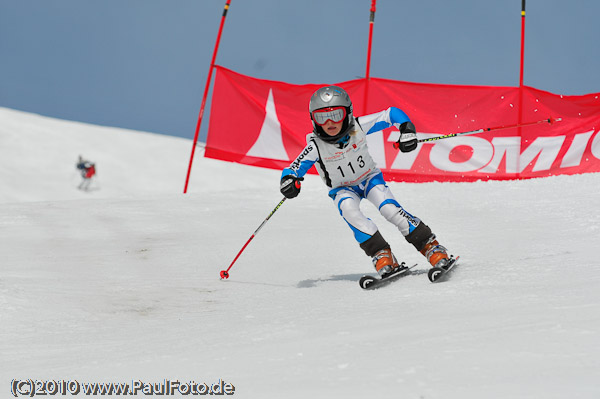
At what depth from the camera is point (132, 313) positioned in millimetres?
4113

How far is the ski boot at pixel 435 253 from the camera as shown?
4.42 metres

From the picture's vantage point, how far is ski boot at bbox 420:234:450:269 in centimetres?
442

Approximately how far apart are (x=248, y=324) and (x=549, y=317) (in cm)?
145

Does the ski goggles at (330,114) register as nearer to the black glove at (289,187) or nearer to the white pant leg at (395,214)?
the black glove at (289,187)

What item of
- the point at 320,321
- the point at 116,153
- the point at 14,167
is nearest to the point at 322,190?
the point at 320,321

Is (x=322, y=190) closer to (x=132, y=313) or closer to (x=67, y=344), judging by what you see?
(x=132, y=313)

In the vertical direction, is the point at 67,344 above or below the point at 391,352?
above

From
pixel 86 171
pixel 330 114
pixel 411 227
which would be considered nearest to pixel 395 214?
pixel 411 227

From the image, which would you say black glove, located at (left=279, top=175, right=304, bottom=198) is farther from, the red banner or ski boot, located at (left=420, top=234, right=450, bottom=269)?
the red banner

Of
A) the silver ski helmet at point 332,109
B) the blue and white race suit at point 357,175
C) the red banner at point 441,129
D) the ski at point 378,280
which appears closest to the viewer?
the ski at point 378,280

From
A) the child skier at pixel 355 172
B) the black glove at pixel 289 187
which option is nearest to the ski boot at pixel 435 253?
the child skier at pixel 355 172

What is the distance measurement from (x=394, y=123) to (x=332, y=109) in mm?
534

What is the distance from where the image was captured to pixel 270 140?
32.7ft


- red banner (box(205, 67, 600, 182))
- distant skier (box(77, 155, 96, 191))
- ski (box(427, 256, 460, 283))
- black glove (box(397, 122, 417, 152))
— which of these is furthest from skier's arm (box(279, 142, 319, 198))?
distant skier (box(77, 155, 96, 191))
